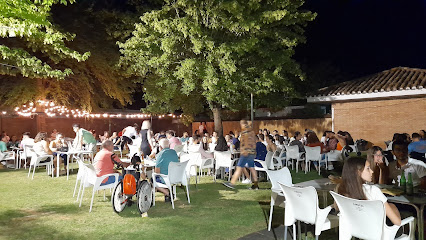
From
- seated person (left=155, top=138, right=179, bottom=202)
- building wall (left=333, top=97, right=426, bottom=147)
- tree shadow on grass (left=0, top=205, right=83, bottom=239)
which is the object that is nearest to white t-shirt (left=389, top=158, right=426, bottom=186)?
seated person (left=155, top=138, right=179, bottom=202)

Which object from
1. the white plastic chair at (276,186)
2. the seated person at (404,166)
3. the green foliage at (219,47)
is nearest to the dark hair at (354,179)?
the white plastic chair at (276,186)

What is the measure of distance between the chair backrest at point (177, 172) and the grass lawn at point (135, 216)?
55cm

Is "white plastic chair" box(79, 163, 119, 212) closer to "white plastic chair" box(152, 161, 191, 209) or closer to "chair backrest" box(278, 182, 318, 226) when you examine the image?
"white plastic chair" box(152, 161, 191, 209)

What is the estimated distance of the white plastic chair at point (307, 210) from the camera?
3.82m

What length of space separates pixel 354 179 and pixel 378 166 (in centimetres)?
216

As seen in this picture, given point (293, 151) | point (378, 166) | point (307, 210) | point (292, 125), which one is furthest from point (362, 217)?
point (292, 125)

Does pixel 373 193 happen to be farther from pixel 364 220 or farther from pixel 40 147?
pixel 40 147

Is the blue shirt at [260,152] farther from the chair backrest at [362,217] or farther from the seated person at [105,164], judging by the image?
the chair backrest at [362,217]

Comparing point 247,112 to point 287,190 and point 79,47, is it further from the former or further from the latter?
point 287,190

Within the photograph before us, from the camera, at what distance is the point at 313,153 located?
10.2 m

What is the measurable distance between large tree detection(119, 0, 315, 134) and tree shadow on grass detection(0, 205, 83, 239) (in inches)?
364

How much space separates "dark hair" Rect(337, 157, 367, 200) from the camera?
351 centimetres

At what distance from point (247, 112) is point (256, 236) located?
65.1 ft

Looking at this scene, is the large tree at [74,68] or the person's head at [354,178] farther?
the large tree at [74,68]
